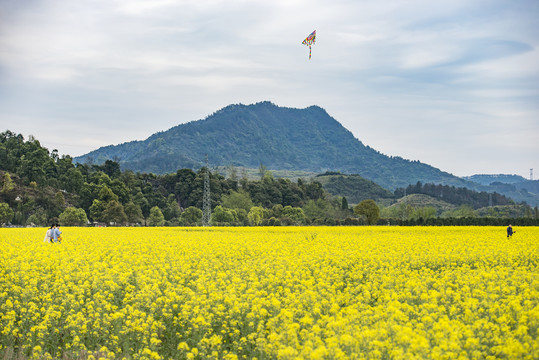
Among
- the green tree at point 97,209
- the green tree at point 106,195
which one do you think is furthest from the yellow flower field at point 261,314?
the green tree at point 106,195

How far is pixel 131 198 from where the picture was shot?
104 m

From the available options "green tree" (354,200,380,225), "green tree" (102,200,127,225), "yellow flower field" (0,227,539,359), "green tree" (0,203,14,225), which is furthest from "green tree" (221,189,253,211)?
"yellow flower field" (0,227,539,359)

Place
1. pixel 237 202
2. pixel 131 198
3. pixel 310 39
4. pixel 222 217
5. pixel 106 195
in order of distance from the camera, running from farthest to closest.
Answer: pixel 237 202 → pixel 131 198 → pixel 106 195 → pixel 222 217 → pixel 310 39

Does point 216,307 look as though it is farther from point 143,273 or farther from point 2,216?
point 2,216

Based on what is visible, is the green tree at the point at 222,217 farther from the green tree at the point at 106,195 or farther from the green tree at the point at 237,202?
the green tree at the point at 106,195

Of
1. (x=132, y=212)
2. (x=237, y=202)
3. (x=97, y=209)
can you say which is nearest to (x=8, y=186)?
(x=97, y=209)

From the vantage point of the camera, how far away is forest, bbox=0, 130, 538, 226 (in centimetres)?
8706

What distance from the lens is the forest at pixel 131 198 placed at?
286 ft

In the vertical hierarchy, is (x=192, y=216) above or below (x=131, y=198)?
below

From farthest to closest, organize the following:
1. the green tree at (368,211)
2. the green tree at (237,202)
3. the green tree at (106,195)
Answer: the green tree at (237,202) → the green tree at (106,195) → the green tree at (368,211)

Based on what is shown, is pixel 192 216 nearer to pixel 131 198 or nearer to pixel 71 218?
pixel 131 198

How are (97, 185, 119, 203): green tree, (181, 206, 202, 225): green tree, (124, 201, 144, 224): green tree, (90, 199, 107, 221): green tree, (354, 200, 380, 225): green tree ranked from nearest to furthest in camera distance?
1. (354, 200, 380, 225): green tree
2. (90, 199, 107, 221): green tree
3. (181, 206, 202, 225): green tree
4. (97, 185, 119, 203): green tree
5. (124, 201, 144, 224): green tree

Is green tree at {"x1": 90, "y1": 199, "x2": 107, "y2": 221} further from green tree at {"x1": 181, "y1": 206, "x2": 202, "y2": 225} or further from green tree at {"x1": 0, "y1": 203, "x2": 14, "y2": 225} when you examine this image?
green tree at {"x1": 181, "y1": 206, "x2": 202, "y2": 225}

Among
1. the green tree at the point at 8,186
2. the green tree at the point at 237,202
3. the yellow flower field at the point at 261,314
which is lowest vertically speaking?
the yellow flower field at the point at 261,314
